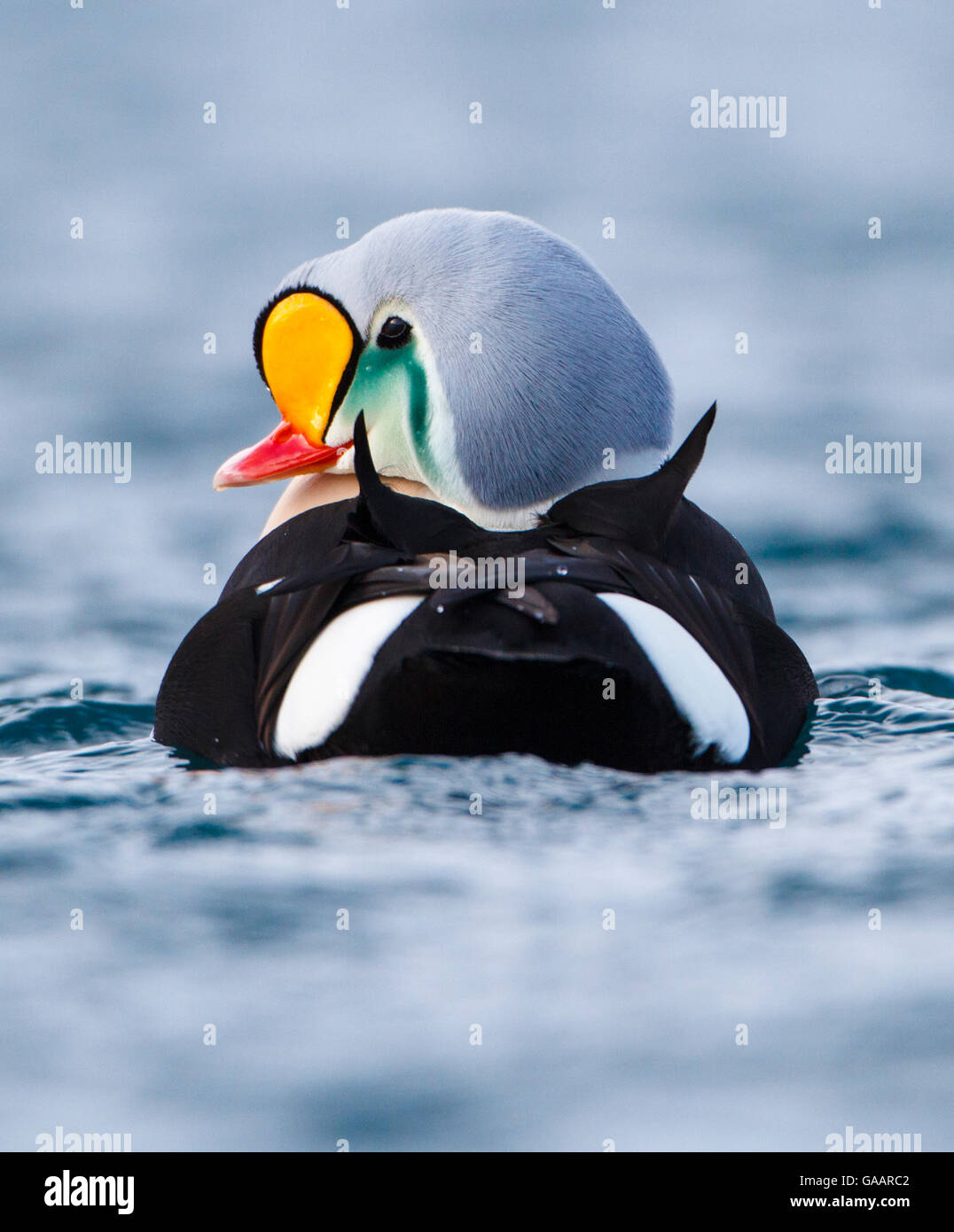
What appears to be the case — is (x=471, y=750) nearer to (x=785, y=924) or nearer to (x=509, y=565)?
(x=509, y=565)

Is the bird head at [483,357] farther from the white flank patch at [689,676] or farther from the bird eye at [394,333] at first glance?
the white flank patch at [689,676]

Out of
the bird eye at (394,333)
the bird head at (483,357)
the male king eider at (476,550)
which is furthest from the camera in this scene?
the bird eye at (394,333)

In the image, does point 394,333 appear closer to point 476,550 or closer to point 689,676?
point 476,550

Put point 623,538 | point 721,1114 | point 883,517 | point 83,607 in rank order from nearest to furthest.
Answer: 1. point 721,1114
2. point 623,538
3. point 83,607
4. point 883,517

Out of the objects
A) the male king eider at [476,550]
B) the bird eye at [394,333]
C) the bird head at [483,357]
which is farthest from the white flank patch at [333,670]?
the bird eye at [394,333]

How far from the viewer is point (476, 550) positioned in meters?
3.09

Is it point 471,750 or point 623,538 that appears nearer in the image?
point 471,750

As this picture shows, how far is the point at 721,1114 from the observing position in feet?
8.52

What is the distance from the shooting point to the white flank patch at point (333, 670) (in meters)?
2.93

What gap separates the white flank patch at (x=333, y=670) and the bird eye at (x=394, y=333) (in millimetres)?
733

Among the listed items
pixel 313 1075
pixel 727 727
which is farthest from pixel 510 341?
pixel 313 1075

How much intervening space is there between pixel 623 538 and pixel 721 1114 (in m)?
0.99

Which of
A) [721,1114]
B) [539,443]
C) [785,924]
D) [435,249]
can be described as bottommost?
[721,1114]

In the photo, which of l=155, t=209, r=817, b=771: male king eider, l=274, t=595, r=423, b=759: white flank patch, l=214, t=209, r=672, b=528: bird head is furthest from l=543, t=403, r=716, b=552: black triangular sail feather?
l=274, t=595, r=423, b=759: white flank patch
